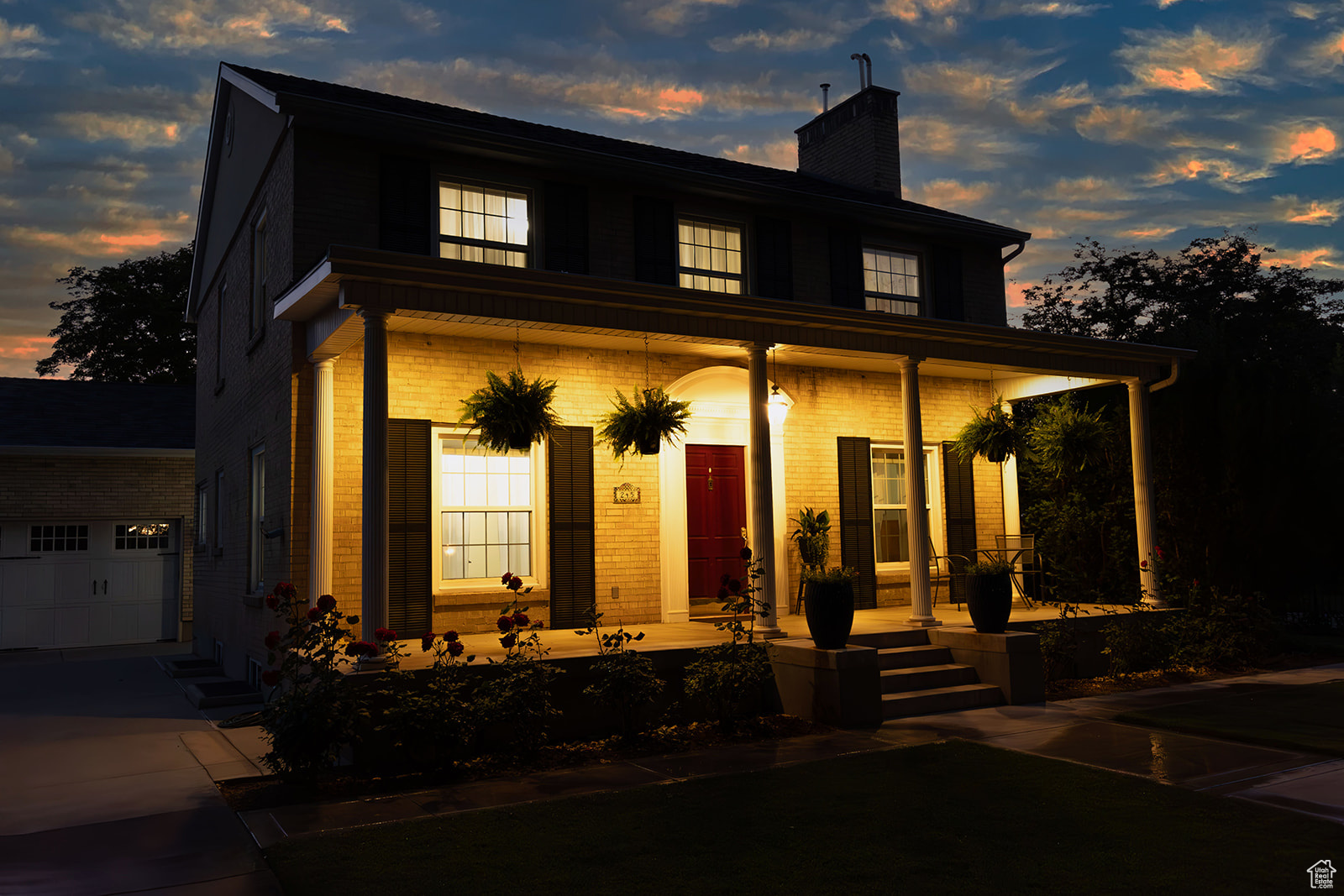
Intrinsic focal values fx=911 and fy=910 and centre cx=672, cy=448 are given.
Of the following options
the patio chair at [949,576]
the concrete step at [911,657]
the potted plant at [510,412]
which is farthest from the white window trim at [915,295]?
the potted plant at [510,412]

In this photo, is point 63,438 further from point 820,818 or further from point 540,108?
point 820,818

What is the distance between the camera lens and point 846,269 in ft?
40.0

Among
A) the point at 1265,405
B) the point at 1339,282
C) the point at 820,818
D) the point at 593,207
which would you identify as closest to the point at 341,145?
the point at 593,207

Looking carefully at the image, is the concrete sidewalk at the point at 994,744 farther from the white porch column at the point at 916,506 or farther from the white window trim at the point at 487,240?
the white window trim at the point at 487,240

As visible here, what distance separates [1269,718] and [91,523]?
18.0 m

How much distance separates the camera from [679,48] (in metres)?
13.6

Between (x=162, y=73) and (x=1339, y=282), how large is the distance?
29.2 m

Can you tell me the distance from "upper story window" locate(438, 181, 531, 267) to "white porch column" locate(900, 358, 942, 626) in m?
4.44

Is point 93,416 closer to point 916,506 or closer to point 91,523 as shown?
point 91,523

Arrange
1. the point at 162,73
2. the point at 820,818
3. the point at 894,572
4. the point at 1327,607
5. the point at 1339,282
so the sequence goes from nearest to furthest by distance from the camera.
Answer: the point at 820,818
the point at 894,572
the point at 1327,607
the point at 162,73
the point at 1339,282

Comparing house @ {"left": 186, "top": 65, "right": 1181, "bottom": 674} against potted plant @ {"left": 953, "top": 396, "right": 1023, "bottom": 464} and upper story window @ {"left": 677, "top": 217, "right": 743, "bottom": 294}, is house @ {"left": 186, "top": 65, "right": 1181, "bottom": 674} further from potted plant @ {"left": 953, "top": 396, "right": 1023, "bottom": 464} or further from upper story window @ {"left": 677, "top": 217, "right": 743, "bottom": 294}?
potted plant @ {"left": 953, "top": 396, "right": 1023, "bottom": 464}

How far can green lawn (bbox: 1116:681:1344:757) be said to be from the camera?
668cm

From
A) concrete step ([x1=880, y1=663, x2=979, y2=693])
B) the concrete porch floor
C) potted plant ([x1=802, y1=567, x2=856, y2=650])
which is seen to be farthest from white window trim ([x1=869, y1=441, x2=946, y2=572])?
potted plant ([x1=802, y1=567, x2=856, y2=650])

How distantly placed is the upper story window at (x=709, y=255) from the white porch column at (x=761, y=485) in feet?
8.08
